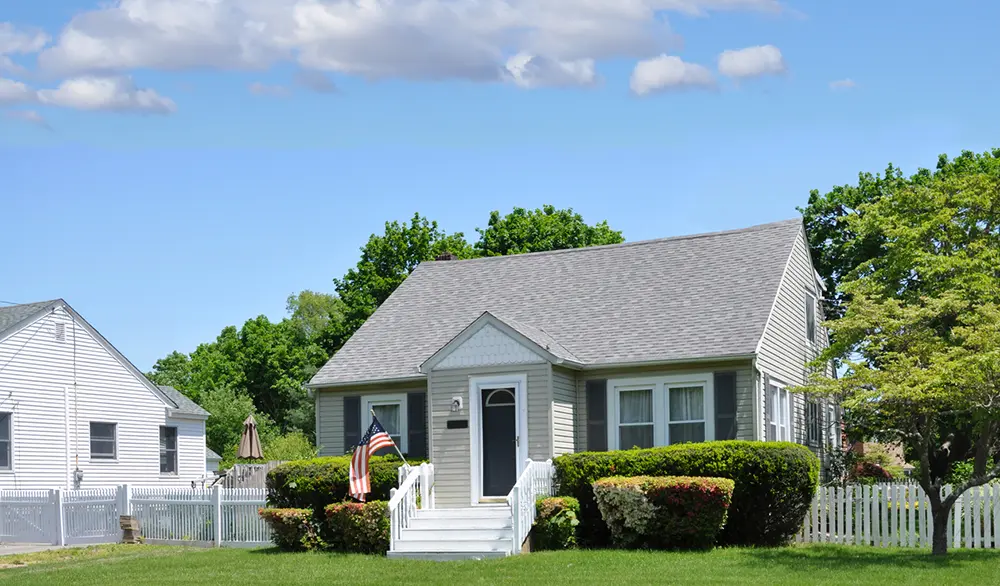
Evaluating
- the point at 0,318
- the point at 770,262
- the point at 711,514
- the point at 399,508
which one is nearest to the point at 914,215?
the point at 770,262

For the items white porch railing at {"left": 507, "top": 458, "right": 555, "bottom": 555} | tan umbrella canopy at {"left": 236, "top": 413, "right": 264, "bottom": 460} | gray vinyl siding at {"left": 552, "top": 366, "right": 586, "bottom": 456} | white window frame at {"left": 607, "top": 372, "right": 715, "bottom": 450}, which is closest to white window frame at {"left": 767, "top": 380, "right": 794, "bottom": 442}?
white window frame at {"left": 607, "top": 372, "right": 715, "bottom": 450}

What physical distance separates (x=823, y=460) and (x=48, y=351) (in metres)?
19.9

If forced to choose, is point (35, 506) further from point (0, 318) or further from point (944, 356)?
point (944, 356)

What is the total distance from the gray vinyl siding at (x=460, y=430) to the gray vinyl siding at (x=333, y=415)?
2.84 metres

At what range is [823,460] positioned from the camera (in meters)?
27.6

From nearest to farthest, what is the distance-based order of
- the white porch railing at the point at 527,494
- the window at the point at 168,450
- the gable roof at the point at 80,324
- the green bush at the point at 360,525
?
the white porch railing at the point at 527,494 → the green bush at the point at 360,525 → the gable roof at the point at 80,324 → the window at the point at 168,450

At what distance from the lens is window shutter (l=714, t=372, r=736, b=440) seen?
22.0 metres

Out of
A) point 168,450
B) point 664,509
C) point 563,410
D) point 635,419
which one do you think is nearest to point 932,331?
point 635,419

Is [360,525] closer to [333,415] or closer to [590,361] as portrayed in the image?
[590,361]

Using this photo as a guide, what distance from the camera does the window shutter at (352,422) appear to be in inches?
1004

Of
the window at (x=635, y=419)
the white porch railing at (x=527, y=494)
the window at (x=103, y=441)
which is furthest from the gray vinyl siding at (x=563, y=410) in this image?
the window at (x=103, y=441)

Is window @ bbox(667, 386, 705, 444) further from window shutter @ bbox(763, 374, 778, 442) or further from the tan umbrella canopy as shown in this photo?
the tan umbrella canopy

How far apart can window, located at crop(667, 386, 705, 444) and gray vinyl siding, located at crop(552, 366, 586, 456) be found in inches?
73.3

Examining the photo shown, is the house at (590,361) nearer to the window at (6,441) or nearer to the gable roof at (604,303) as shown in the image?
the gable roof at (604,303)
